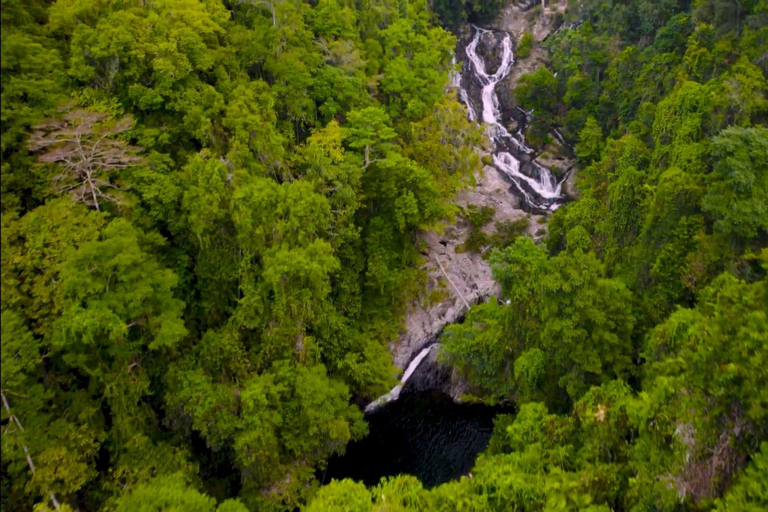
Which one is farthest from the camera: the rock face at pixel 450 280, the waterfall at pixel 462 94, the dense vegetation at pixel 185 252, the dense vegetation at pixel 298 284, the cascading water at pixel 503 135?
the waterfall at pixel 462 94

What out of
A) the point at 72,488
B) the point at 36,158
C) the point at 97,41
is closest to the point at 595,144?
the point at 97,41

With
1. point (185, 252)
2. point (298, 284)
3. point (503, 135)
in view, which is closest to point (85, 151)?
point (185, 252)

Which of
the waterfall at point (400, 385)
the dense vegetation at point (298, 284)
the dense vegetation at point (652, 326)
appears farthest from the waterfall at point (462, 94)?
the waterfall at point (400, 385)

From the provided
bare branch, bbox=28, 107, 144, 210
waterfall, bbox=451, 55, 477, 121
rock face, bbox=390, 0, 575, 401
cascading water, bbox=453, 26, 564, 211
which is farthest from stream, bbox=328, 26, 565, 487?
waterfall, bbox=451, 55, 477, 121

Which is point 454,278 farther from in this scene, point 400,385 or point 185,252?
point 185,252

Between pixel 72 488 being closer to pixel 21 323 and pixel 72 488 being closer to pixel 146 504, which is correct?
pixel 146 504

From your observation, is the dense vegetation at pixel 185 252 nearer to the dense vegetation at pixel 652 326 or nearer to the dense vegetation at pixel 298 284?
→ the dense vegetation at pixel 298 284

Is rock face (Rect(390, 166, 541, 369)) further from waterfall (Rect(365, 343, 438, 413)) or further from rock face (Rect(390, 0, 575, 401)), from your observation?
waterfall (Rect(365, 343, 438, 413))
